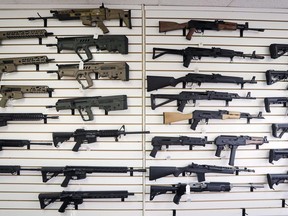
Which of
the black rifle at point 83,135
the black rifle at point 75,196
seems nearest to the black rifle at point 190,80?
the black rifle at point 83,135

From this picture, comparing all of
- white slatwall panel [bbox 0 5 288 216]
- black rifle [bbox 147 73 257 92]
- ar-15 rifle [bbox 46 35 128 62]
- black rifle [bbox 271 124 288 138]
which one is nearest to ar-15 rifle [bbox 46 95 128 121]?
white slatwall panel [bbox 0 5 288 216]

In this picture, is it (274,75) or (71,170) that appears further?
(274,75)

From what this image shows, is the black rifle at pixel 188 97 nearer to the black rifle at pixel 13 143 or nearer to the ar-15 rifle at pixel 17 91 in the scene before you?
the ar-15 rifle at pixel 17 91

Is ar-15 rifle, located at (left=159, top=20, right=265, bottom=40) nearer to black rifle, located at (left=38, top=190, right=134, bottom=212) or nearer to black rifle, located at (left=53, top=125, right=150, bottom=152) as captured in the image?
black rifle, located at (left=53, top=125, right=150, bottom=152)

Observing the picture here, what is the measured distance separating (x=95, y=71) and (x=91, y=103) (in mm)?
474

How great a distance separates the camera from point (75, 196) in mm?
3377

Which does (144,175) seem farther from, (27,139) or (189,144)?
(27,139)

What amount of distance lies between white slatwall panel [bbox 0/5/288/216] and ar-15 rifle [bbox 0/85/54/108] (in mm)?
104

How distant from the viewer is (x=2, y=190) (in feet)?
11.5

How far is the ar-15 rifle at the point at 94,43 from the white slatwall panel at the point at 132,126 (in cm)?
13

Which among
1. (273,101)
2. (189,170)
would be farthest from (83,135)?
(273,101)

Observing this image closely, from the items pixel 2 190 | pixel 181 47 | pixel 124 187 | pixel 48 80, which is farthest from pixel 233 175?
pixel 2 190

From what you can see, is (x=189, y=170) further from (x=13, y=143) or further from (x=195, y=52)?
(x=13, y=143)

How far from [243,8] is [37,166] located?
156 inches
